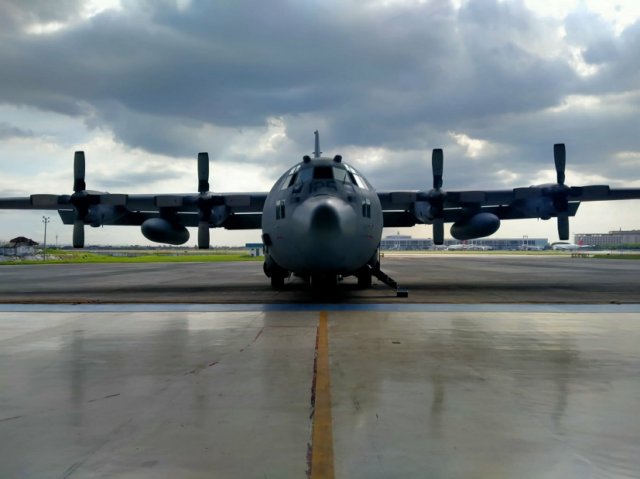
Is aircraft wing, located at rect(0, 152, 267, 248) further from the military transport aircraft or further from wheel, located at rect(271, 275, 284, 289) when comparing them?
wheel, located at rect(271, 275, 284, 289)

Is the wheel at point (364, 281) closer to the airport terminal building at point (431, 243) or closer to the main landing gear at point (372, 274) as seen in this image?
the main landing gear at point (372, 274)

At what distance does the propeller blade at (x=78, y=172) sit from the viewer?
21.8 metres

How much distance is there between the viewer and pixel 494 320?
11.1 meters

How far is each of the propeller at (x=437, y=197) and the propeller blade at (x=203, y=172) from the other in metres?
10.0

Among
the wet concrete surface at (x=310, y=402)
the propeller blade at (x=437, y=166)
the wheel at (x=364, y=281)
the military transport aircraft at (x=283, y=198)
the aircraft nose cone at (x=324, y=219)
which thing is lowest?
the wet concrete surface at (x=310, y=402)

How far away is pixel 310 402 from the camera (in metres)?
5.13

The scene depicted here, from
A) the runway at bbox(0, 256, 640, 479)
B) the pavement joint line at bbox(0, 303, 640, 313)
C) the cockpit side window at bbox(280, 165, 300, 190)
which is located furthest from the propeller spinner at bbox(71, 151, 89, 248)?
the runway at bbox(0, 256, 640, 479)

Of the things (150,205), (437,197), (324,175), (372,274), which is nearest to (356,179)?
(324,175)

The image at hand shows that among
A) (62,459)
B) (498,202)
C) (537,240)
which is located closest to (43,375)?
(62,459)

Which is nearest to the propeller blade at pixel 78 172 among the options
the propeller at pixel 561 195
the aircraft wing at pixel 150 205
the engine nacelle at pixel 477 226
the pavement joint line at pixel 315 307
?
the aircraft wing at pixel 150 205

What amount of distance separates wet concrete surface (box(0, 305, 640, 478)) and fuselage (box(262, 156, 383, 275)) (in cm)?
340

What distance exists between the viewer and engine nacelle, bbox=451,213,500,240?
21953 mm

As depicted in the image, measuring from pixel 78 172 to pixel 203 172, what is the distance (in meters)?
5.50

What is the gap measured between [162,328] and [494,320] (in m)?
7.22
